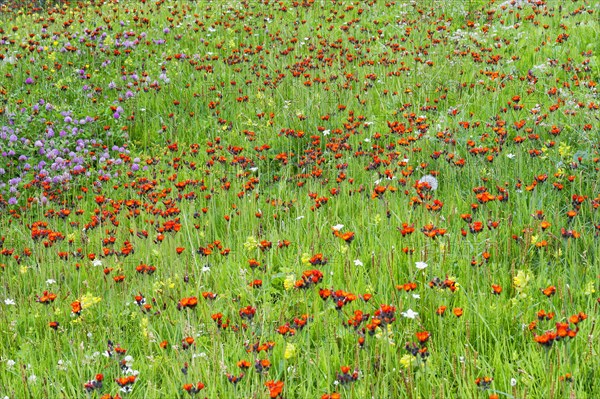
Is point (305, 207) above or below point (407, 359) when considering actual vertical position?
below

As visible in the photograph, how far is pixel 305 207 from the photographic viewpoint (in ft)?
14.4

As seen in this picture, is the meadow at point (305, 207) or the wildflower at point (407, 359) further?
the meadow at point (305, 207)

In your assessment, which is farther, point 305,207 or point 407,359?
point 305,207

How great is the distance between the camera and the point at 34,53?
8.41 metres

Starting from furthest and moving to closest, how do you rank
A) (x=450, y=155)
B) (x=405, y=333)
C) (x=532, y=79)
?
(x=532, y=79)
(x=450, y=155)
(x=405, y=333)

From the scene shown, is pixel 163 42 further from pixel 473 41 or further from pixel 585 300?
pixel 585 300

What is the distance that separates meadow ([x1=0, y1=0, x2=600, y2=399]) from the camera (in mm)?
2695

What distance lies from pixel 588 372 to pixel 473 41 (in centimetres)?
576

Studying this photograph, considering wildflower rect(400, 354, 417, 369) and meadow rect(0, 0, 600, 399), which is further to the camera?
meadow rect(0, 0, 600, 399)

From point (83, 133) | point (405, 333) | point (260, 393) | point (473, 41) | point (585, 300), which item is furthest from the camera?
point (473, 41)

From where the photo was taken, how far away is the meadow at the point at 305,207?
270cm

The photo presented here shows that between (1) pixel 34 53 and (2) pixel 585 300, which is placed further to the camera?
(1) pixel 34 53

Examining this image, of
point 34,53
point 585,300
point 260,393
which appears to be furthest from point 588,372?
point 34,53

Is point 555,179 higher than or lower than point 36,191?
higher
